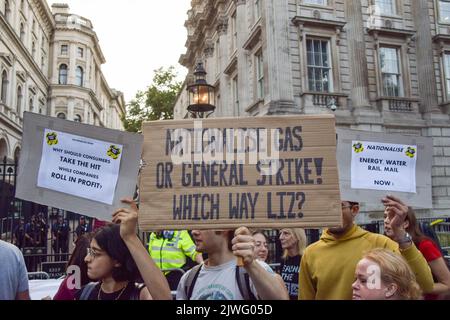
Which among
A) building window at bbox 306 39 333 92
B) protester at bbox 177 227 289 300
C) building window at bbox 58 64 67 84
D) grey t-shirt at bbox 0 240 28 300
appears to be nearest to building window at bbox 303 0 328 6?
building window at bbox 306 39 333 92

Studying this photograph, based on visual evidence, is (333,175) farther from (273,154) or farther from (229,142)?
(229,142)

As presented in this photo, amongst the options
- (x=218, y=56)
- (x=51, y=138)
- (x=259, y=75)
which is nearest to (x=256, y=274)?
(x=51, y=138)

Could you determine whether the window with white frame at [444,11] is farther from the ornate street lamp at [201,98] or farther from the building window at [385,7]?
the ornate street lamp at [201,98]

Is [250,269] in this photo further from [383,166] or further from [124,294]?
[383,166]

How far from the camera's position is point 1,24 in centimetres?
3081

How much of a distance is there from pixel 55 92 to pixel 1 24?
809 inches

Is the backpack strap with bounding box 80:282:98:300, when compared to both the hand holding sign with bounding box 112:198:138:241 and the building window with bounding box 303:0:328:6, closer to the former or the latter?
the hand holding sign with bounding box 112:198:138:241

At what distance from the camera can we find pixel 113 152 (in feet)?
9.64

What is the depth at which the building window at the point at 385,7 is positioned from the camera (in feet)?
60.6

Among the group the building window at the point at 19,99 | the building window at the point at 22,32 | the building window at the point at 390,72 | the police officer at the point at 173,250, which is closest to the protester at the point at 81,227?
the police officer at the point at 173,250

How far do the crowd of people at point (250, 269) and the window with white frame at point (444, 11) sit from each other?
1947 centimetres
